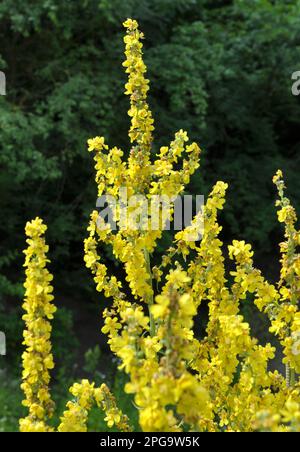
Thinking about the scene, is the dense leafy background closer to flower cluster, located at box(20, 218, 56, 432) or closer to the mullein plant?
the mullein plant

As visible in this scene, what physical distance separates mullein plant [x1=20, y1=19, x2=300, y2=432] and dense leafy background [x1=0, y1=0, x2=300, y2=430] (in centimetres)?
333

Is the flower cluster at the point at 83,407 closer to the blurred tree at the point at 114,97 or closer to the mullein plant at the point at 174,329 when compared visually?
the mullein plant at the point at 174,329

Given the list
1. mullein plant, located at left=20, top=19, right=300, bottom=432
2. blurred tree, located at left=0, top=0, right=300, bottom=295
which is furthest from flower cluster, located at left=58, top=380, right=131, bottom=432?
blurred tree, located at left=0, top=0, right=300, bottom=295

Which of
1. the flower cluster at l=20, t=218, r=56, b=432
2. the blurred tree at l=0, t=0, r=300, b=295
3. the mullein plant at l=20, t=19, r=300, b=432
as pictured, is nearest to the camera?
the mullein plant at l=20, t=19, r=300, b=432

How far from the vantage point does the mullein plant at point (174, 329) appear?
1.60m

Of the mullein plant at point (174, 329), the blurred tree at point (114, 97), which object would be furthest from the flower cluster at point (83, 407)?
the blurred tree at point (114, 97)

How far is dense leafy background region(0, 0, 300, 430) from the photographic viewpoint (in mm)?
6078

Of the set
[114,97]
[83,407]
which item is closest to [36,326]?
[83,407]

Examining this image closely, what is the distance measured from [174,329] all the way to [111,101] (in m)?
5.07

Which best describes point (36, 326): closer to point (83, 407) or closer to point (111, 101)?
point (83, 407)

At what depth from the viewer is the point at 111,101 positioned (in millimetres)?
6512

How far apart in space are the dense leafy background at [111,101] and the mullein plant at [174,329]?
333cm

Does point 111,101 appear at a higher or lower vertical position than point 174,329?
higher
